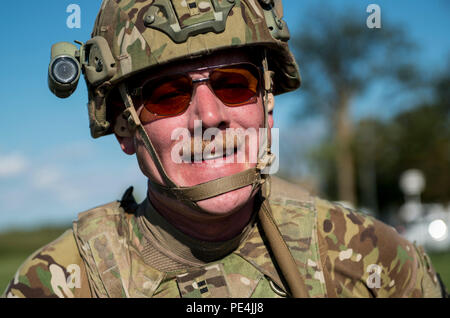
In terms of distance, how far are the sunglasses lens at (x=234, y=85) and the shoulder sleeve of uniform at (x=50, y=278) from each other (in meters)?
1.20

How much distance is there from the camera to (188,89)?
106 inches

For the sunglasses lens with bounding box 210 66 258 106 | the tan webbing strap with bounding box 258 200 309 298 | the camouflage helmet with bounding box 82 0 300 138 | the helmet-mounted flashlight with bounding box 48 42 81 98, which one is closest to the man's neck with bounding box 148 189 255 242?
the tan webbing strap with bounding box 258 200 309 298

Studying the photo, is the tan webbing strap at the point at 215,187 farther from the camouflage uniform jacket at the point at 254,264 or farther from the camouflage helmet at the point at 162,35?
the camouflage helmet at the point at 162,35

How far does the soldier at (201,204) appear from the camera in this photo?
2.68 metres

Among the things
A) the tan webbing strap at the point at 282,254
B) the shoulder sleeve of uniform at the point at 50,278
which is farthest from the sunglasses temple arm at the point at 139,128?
the shoulder sleeve of uniform at the point at 50,278

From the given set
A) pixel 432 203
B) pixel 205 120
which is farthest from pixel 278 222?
pixel 432 203

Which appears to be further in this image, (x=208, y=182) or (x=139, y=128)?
(x=139, y=128)

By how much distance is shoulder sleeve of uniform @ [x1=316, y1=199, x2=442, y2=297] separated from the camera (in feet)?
9.34

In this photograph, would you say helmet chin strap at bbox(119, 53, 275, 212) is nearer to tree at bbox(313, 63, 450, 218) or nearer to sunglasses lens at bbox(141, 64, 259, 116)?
sunglasses lens at bbox(141, 64, 259, 116)

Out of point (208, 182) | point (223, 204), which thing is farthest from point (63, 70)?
point (223, 204)

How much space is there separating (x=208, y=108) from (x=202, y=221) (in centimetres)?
62

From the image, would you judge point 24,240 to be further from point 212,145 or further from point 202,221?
point 212,145
